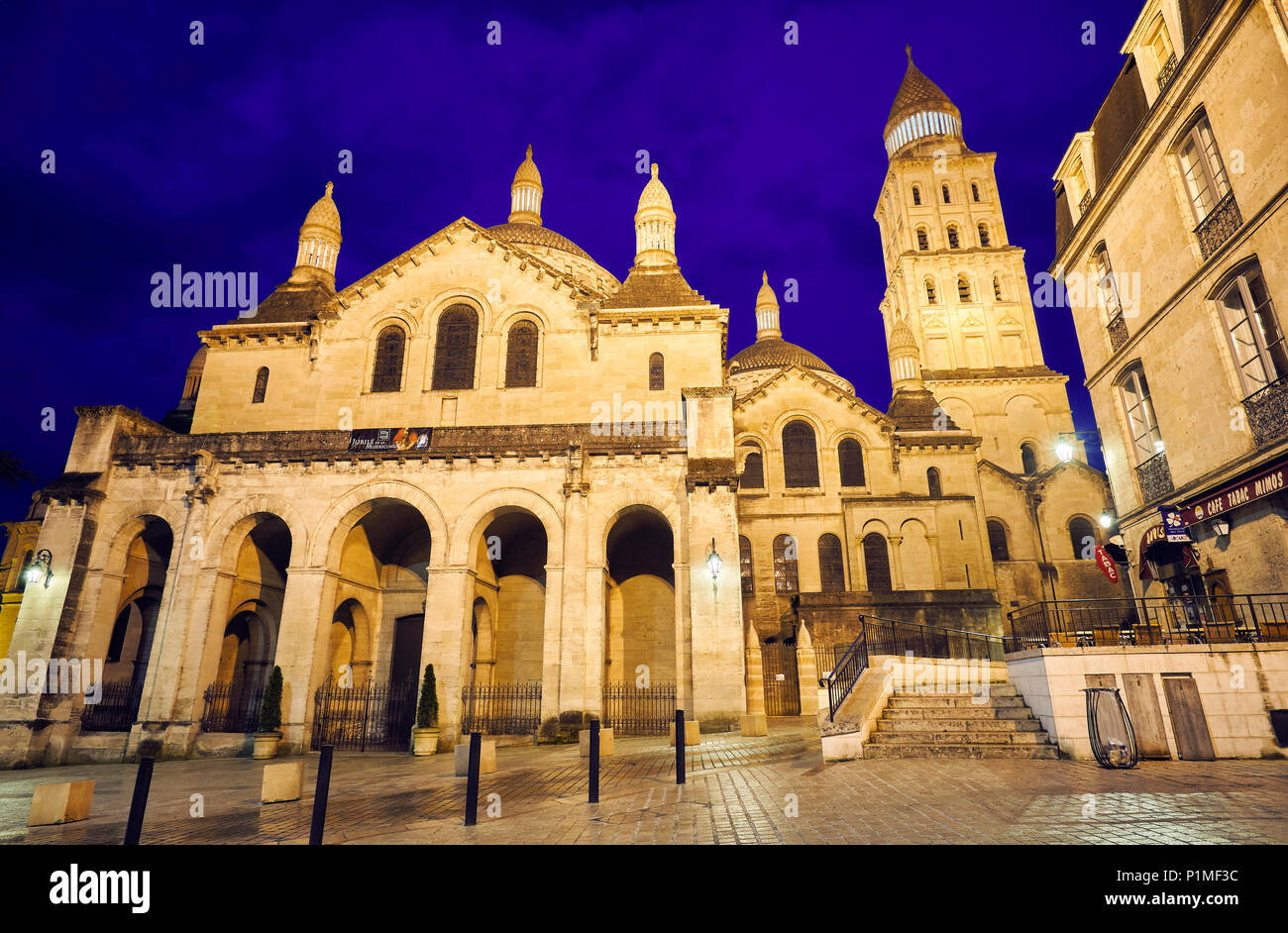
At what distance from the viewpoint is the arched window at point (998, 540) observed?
32.4 metres

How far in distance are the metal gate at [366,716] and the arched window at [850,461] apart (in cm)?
2060

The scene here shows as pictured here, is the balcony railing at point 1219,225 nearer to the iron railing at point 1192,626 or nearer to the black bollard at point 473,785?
the iron railing at point 1192,626

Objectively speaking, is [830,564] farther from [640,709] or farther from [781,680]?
[640,709]

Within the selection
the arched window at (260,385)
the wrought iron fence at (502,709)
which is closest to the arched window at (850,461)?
the wrought iron fence at (502,709)

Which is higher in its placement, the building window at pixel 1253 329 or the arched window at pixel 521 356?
the arched window at pixel 521 356

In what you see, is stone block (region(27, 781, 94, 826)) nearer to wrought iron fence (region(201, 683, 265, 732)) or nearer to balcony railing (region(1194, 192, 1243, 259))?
wrought iron fence (region(201, 683, 265, 732))

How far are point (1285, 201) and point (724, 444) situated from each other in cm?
1306

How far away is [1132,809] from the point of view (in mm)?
6641

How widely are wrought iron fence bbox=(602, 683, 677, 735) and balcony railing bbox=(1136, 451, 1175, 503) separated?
43.7 ft

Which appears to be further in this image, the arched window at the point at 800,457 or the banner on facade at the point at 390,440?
the arched window at the point at 800,457

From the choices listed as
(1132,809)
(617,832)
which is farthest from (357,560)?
(1132,809)

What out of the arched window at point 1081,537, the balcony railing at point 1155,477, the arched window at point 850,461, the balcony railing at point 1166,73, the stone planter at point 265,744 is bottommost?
the stone planter at point 265,744

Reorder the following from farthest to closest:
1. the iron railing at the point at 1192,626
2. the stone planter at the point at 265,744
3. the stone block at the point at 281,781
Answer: the stone planter at the point at 265,744 → the iron railing at the point at 1192,626 → the stone block at the point at 281,781

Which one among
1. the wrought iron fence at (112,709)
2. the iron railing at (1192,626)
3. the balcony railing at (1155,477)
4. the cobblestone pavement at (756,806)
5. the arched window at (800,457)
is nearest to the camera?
the cobblestone pavement at (756,806)
